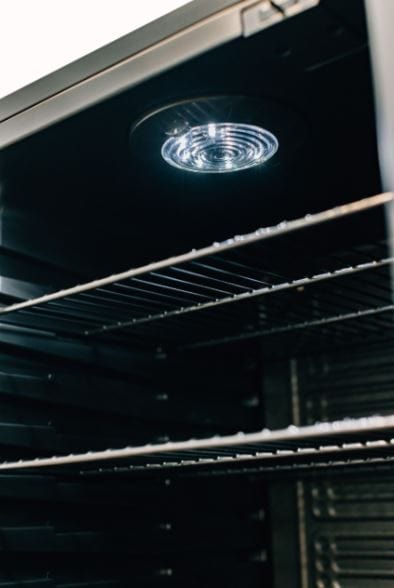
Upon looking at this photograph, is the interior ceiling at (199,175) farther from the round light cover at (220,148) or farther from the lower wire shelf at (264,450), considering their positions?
the lower wire shelf at (264,450)

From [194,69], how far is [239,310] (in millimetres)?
406

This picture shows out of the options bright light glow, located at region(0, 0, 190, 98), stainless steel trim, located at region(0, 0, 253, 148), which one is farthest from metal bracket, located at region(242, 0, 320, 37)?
bright light glow, located at region(0, 0, 190, 98)

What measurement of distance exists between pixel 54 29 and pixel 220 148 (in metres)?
0.22

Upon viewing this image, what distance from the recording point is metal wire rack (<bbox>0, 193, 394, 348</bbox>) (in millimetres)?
958

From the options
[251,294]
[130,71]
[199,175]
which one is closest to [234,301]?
[251,294]

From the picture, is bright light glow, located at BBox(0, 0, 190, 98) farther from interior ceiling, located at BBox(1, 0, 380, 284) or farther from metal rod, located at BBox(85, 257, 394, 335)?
metal rod, located at BBox(85, 257, 394, 335)

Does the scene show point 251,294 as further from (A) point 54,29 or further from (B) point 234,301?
(A) point 54,29

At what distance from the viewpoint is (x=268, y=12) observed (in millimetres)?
675

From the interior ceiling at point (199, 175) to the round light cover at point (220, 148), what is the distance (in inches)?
0.6

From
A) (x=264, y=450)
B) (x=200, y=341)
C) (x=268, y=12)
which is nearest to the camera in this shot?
(x=268, y=12)

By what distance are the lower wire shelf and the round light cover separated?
11.1 inches

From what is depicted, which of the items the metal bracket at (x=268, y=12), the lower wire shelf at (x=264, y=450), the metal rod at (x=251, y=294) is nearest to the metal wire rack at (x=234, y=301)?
the metal rod at (x=251, y=294)

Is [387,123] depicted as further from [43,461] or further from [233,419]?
[233,419]

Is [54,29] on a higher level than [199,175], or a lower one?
higher
